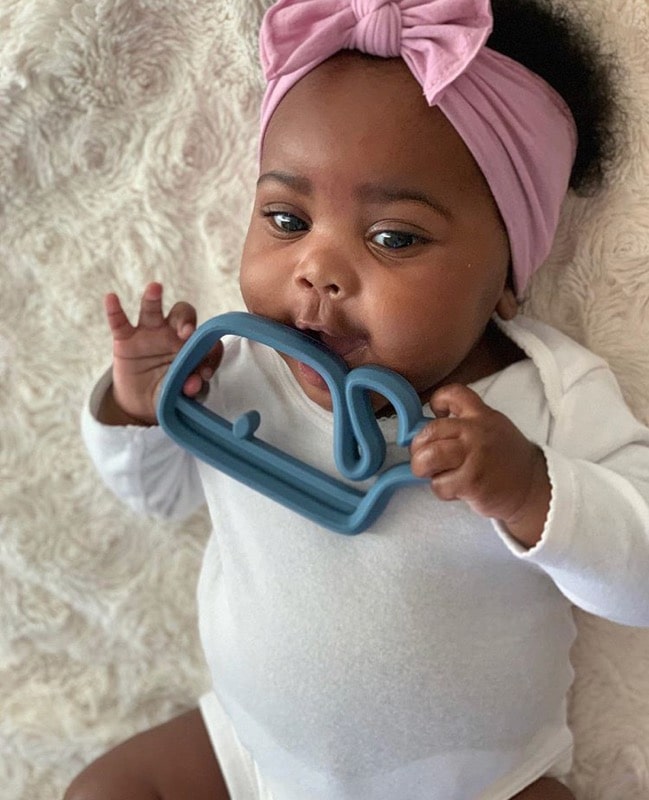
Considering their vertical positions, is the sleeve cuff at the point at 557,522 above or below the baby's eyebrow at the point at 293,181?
below

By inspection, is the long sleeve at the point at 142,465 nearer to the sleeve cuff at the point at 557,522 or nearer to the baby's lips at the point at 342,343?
the baby's lips at the point at 342,343

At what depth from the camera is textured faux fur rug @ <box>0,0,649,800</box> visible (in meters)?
1.08

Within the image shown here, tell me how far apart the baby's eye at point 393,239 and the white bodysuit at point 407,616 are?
17cm

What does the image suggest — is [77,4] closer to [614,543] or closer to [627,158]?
[627,158]

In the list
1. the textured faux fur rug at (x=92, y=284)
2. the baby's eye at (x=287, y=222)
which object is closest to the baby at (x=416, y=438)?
the baby's eye at (x=287, y=222)

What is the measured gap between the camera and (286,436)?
0.91 m

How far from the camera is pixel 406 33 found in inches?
30.8

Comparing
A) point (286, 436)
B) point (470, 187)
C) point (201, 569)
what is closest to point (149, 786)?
point (201, 569)

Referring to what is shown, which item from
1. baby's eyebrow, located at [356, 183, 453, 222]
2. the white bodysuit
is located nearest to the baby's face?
baby's eyebrow, located at [356, 183, 453, 222]

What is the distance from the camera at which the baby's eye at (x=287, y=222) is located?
2.70 feet

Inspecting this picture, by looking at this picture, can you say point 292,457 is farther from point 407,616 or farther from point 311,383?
point 407,616

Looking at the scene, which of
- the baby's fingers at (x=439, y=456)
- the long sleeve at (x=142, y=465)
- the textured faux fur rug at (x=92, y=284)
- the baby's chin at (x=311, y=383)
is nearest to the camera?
the baby's fingers at (x=439, y=456)

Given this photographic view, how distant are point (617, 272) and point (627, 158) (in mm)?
111

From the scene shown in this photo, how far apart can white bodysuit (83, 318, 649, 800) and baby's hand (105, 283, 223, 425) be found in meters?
0.04
